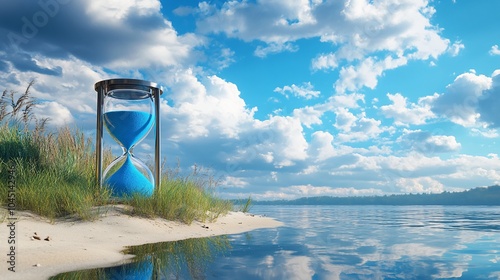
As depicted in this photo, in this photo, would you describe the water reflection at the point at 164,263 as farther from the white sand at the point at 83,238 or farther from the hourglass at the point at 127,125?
the hourglass at the point at 127,125

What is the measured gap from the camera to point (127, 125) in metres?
6.49

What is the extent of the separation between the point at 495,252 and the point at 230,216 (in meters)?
5.38

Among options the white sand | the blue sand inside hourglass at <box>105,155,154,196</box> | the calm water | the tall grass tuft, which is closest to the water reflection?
the calm water

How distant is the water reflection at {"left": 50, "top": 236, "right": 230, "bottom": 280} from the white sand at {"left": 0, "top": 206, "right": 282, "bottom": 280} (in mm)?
202

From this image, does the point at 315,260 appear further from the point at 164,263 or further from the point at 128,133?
the point at 128,133

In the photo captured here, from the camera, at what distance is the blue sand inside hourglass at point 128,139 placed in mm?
6496

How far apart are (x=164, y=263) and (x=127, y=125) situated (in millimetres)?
3285

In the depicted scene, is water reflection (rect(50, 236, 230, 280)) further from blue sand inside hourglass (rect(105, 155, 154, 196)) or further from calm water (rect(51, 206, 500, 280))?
blue sand inside hourglass (rect(105, 155, 154, 196))

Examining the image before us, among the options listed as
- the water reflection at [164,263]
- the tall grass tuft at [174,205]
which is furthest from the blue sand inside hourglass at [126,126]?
the water reflection at [164,263]

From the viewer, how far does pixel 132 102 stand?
6.76 metres

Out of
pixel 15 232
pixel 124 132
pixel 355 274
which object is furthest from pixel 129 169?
pixel 355 274

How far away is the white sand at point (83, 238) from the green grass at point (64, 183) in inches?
8.9

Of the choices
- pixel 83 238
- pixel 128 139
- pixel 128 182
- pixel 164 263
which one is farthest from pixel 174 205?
pixel 164 263

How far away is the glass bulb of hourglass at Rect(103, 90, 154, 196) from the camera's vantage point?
651 cm
